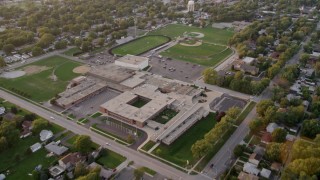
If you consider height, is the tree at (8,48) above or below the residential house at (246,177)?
above

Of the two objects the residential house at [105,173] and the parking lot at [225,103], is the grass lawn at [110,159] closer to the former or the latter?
the residential house at [105,173]

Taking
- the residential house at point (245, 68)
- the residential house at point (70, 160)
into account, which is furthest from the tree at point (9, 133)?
the residential house at point (245, 68)

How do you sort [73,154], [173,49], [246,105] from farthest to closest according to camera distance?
[173,49] → [246,105] → [73,154]

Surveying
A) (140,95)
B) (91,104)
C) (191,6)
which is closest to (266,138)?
(140,95)

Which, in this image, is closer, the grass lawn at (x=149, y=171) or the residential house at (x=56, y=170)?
the residential house at (x=56, y=170)

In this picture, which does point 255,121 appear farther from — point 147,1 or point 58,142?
point 147,1

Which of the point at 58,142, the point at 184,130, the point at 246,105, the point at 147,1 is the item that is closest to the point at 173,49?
the point at 246,105
